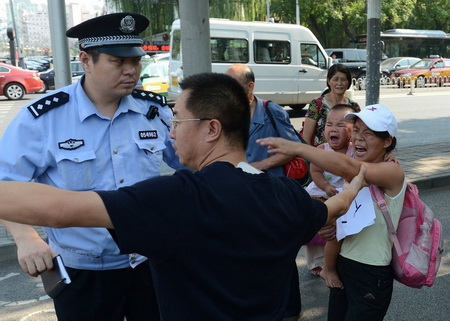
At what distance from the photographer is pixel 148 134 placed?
2209mm

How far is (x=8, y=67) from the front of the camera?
19.1 m

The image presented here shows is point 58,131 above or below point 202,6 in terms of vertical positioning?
below

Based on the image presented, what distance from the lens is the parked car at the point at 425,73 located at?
2469 cm

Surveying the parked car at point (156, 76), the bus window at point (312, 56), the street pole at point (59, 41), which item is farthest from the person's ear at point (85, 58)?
the parked car at point (156, 76)

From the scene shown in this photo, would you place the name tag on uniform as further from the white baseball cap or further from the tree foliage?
the tree foliage

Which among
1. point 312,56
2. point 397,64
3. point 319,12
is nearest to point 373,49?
point 312,56

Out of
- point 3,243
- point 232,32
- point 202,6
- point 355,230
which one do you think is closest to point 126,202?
point 355,230

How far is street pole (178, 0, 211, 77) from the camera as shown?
3812mm

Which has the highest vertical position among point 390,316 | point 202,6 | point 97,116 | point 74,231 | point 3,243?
point 202,6

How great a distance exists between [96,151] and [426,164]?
21.3 feet

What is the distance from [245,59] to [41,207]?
43.9 feet

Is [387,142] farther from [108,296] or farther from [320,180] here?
[108,296]

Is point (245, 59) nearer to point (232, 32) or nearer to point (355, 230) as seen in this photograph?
point (232, 32)

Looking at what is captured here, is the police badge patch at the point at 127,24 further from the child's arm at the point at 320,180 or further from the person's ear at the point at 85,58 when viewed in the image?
the child's arm at the point at 320,180
